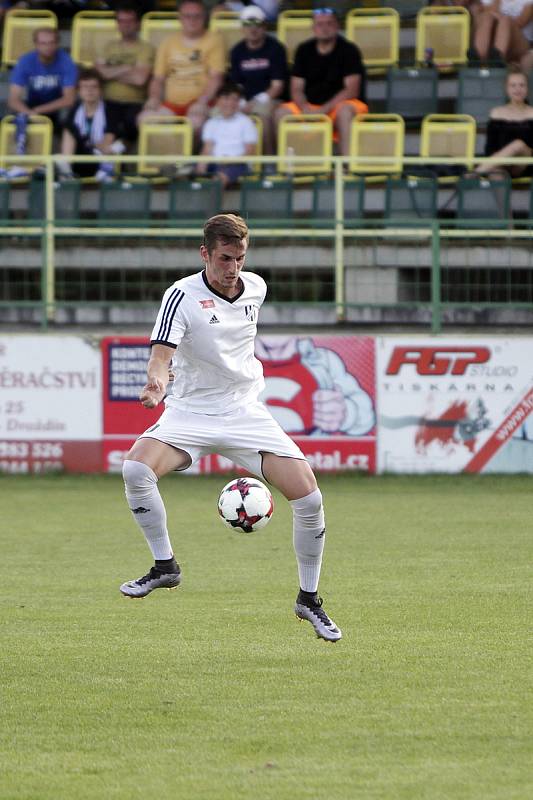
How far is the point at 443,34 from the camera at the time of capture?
18625 millimetres

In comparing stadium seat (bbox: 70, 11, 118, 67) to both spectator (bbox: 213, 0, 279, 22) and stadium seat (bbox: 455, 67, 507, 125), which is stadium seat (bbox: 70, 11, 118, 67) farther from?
stadium seat (bbox: 455, 67, 507, 125)

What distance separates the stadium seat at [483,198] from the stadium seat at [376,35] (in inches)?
129

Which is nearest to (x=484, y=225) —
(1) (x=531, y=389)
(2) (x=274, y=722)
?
(1) (x=531, y=389)

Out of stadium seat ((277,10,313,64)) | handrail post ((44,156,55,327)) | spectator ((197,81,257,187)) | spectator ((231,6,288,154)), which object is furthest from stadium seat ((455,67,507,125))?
handrail post ((44,156,55,327))

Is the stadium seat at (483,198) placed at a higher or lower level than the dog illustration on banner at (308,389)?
higher

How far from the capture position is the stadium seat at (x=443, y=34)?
1848cm

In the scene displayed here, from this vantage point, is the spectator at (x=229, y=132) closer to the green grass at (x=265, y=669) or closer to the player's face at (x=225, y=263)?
the green grass at (x=265, y=669)

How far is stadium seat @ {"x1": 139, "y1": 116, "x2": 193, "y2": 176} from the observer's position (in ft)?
57.3

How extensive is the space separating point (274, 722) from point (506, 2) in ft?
48.3

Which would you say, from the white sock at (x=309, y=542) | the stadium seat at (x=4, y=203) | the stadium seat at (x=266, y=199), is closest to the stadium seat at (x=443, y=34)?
the stadium seat at (x=266, y=199)

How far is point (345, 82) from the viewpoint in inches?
688

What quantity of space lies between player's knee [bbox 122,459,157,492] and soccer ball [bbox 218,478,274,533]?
0.51 m

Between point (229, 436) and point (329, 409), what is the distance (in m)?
7.94

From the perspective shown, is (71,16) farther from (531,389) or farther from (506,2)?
(531,389)
